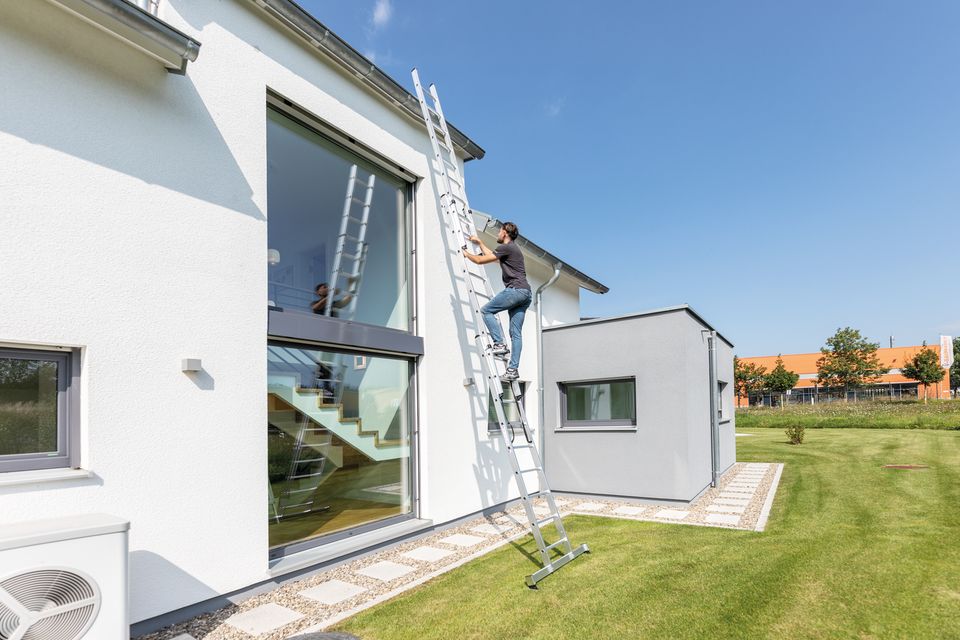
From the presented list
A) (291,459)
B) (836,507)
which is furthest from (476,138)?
(836,507)

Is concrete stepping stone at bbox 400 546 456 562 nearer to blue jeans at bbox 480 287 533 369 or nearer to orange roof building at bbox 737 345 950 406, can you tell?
blue jeans at bbox 480 287 533 369

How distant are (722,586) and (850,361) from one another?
42393 millimetres

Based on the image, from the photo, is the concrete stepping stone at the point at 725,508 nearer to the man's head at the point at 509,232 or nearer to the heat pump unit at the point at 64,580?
the man's head at the point at 509,232

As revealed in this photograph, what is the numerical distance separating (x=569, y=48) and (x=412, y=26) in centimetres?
444

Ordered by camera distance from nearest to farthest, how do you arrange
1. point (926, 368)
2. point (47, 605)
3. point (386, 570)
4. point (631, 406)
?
point (47, 605) < point (386, 570) < point (631, 406) < point (926, 368)

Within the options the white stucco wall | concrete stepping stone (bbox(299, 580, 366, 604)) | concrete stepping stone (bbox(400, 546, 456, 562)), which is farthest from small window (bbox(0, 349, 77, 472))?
concrete stepping stone (bbox(400, 546, 456, 562))

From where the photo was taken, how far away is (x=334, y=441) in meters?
5.53

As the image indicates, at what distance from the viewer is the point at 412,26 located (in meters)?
8.51

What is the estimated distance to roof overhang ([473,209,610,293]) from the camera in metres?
7.38

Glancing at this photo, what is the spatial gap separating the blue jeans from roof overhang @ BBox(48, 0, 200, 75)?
11.6 feet

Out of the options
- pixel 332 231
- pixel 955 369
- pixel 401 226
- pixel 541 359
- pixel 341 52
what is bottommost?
pixel 955 369

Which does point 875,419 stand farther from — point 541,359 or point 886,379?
point 886,379

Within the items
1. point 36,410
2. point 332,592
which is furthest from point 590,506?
point 36,410

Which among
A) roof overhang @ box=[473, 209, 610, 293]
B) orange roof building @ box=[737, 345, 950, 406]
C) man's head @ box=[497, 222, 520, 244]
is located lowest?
orange roof building @ box=[737, 345, 950, 406]
